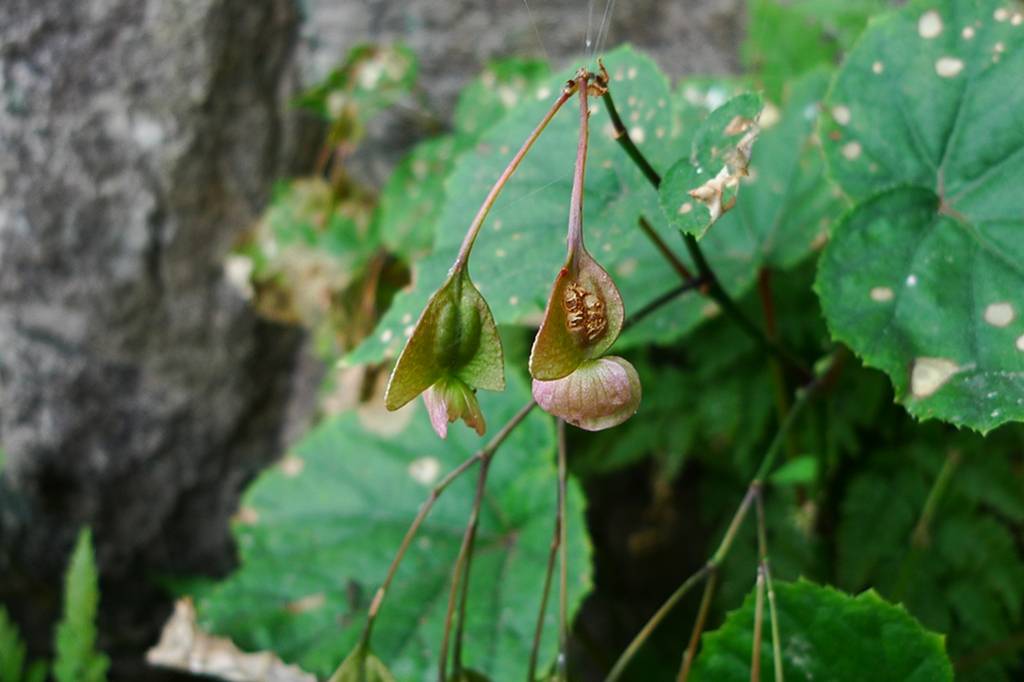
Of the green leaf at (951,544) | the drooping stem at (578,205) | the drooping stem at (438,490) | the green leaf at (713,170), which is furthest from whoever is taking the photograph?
the green leaf at (951,544)

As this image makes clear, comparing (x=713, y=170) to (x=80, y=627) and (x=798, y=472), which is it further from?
(x=80, y=627)

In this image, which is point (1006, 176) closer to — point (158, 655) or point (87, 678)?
point (158, 655)

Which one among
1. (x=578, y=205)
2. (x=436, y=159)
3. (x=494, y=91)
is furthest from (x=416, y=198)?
(x=578, y=205)

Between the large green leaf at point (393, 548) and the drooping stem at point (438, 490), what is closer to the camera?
the drooping stem at point (438, 490)

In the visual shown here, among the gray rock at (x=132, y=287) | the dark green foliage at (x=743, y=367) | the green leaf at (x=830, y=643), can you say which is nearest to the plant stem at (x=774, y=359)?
the dark green foliage at (x=743, y=367)

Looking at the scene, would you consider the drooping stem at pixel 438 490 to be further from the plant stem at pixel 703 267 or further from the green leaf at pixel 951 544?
the green leaf at pixel 951 544

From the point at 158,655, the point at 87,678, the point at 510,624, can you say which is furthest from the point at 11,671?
the point at 510,624

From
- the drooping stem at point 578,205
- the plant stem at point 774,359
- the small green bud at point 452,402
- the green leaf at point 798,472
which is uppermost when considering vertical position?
the plant stem at point 774,359
